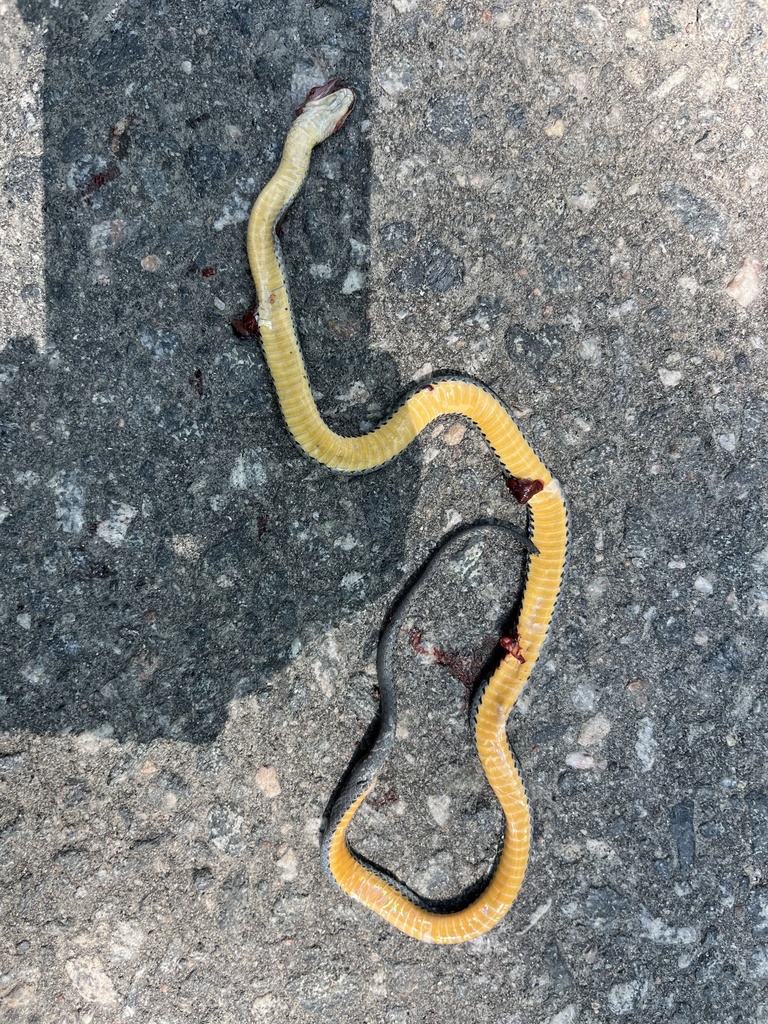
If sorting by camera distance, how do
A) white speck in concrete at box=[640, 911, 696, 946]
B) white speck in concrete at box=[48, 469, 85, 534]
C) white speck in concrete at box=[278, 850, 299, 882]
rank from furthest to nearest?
white speck in concrete at box=[640, 911, 696, 946]
white speck in concrete at box=[278, 850, 299, 882]
white speck in concrete at box=[48, 469, 85, 534]

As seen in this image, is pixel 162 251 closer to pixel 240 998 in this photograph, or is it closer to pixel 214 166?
pixel 214 166

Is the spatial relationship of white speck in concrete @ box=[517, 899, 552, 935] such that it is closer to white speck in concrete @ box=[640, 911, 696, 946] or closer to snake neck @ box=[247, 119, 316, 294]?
white speck in concrete @ box=[640, 911, 696, 946]

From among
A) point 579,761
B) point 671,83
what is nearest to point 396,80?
point 671,83

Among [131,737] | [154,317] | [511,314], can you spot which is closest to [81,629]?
[131,737]

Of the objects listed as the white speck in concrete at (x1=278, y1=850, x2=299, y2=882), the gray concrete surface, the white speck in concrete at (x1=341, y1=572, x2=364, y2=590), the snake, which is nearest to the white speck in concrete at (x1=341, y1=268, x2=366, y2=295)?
the gray concrete surface

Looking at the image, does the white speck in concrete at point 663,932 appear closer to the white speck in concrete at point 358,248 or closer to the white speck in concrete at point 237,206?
the white speck in concrete at point 358,248

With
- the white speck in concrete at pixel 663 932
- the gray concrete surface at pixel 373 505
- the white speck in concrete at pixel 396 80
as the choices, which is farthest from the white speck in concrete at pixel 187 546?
the white speck in concrete at pixel 663 932
